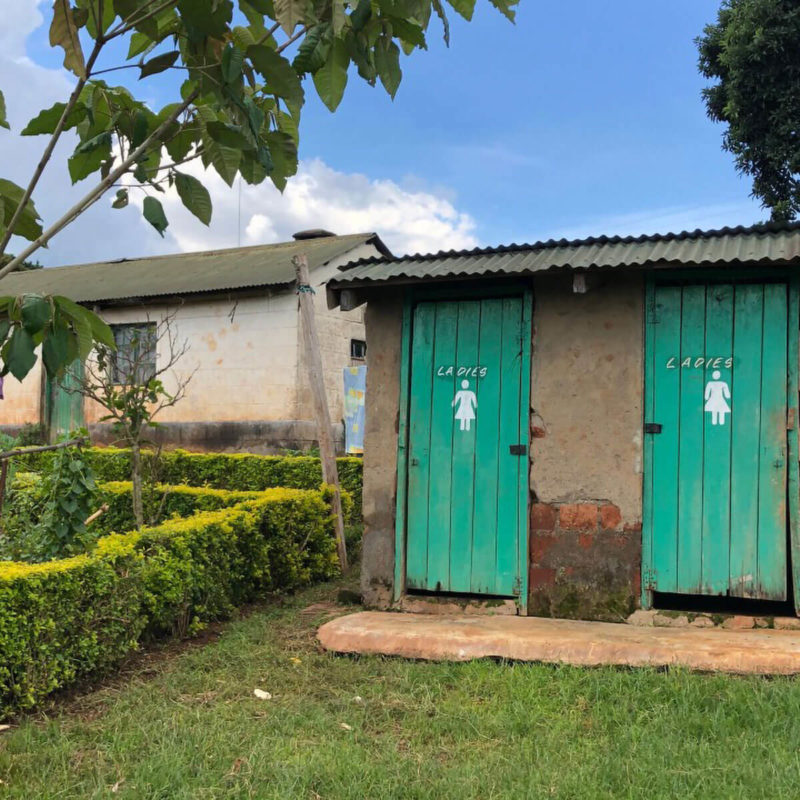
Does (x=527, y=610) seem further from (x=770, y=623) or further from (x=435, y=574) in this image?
(x=770, y=623)

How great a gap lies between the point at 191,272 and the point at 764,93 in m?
11.7

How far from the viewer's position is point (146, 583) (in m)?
5.59

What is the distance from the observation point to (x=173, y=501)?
29.5ft

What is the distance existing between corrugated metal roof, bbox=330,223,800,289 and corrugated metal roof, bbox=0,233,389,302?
26.9ft

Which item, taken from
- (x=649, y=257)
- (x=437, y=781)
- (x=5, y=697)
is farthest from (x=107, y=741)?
(x=649, y=257)

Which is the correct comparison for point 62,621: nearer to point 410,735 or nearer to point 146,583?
point 146,583

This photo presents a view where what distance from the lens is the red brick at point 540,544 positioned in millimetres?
5904

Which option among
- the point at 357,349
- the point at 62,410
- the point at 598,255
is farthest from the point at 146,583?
the point at 62,410

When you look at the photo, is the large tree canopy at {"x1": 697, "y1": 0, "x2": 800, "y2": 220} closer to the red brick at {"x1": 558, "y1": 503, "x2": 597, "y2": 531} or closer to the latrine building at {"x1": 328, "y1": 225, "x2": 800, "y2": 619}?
the latrine building at {"x1": 328, "y1": 225, "x2": 800, "y2": 619}

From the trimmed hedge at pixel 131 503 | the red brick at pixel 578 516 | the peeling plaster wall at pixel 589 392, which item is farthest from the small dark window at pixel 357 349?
the red brick at pixel 578 516

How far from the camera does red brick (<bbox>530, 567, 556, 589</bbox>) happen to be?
588 cm

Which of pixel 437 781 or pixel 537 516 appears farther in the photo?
pixel 537 516

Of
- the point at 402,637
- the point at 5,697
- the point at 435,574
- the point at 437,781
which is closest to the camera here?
the point at 437,781

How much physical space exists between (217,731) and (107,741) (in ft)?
1.78
